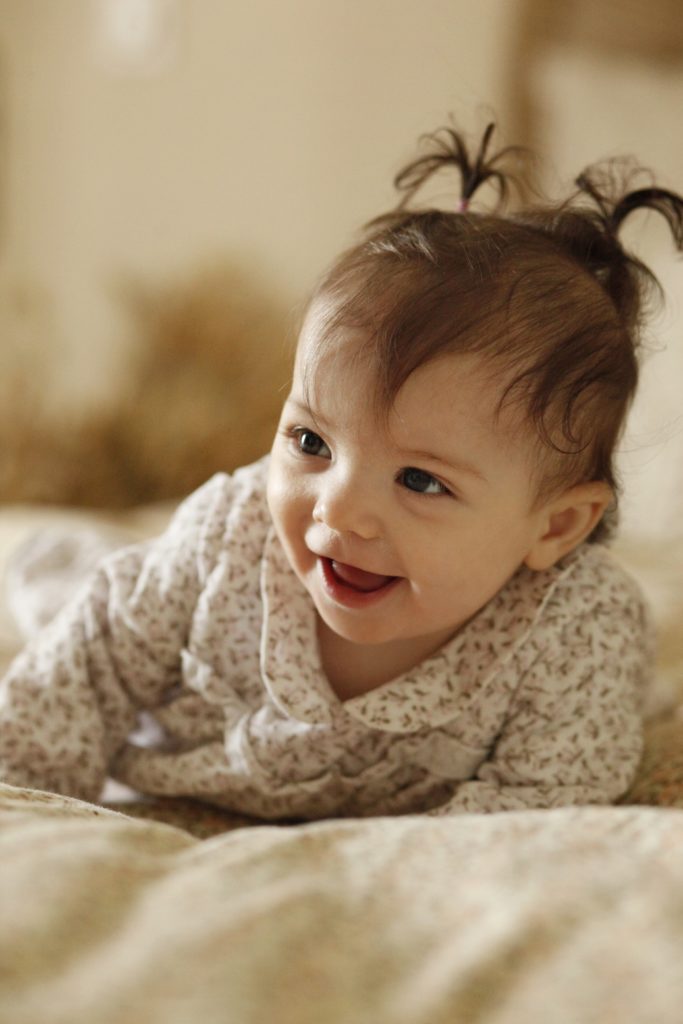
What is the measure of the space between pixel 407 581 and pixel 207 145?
1.58 m

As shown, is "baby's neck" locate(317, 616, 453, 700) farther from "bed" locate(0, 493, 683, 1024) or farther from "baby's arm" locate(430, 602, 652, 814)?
"bed" locate(0, 493, 683, 1024)

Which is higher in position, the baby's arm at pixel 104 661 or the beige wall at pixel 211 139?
the beige wall at pixel 211 139

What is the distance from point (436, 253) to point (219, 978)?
0.51 meters

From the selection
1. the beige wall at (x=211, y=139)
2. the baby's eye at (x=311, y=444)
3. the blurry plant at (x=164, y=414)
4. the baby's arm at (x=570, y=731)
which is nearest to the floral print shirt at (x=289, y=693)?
the baby's arm at (x=570, y=731)

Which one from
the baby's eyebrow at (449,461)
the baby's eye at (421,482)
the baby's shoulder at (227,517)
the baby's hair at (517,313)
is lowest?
the baby's shoulder at (227,517)

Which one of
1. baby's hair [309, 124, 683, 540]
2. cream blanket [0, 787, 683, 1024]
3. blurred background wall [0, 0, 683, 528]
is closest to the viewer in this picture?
cream blanket [0, 787, 683, 1024]

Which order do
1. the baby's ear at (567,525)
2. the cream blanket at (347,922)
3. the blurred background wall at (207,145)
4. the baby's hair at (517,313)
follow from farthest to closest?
the blurred background wall at (207,145)
the baby's ear at (567,525)
the baby's hair at (517,313)
the cream blanket at (347,922)

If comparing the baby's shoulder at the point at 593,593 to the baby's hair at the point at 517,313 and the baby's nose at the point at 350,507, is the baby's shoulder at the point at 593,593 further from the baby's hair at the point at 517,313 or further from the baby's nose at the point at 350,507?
the baby's nose at the point at 350,507

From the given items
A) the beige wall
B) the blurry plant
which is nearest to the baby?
the blurry plant

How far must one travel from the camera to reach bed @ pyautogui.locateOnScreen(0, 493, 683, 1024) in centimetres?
42

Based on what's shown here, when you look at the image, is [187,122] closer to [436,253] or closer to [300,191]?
[300,191]

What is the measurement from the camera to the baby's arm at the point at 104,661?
916mm

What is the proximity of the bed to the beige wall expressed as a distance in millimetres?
1683

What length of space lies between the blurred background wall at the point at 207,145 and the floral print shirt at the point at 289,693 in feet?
3.77
